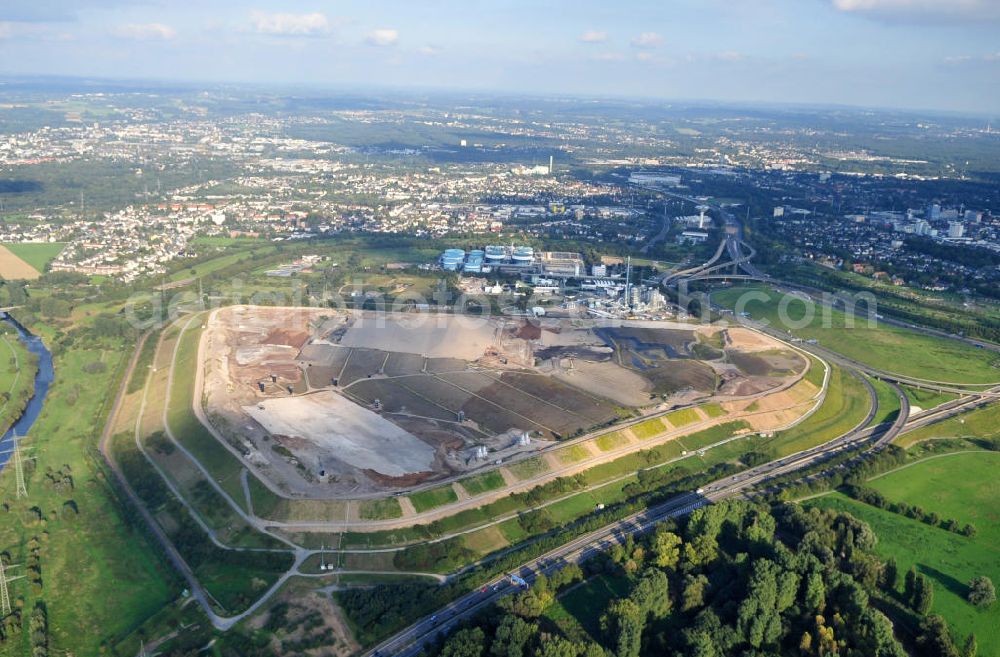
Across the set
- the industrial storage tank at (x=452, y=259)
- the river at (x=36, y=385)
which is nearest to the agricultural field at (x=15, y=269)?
the river at (x=36, y=385)

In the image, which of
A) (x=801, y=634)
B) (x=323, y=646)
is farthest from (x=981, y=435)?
(x=323, y=646)

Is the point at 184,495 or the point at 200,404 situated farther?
the point at 200,404

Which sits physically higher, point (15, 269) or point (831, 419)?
point (831, 419)

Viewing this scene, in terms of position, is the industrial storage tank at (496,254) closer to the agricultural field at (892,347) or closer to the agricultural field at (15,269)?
the agricultural field at (892,347)

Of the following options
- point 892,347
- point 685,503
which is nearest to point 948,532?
point 685,503

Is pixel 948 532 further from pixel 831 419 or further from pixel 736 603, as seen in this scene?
pixel 736 603

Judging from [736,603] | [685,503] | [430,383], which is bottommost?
[685,503]

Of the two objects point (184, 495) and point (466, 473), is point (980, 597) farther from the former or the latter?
point (184, 495)
